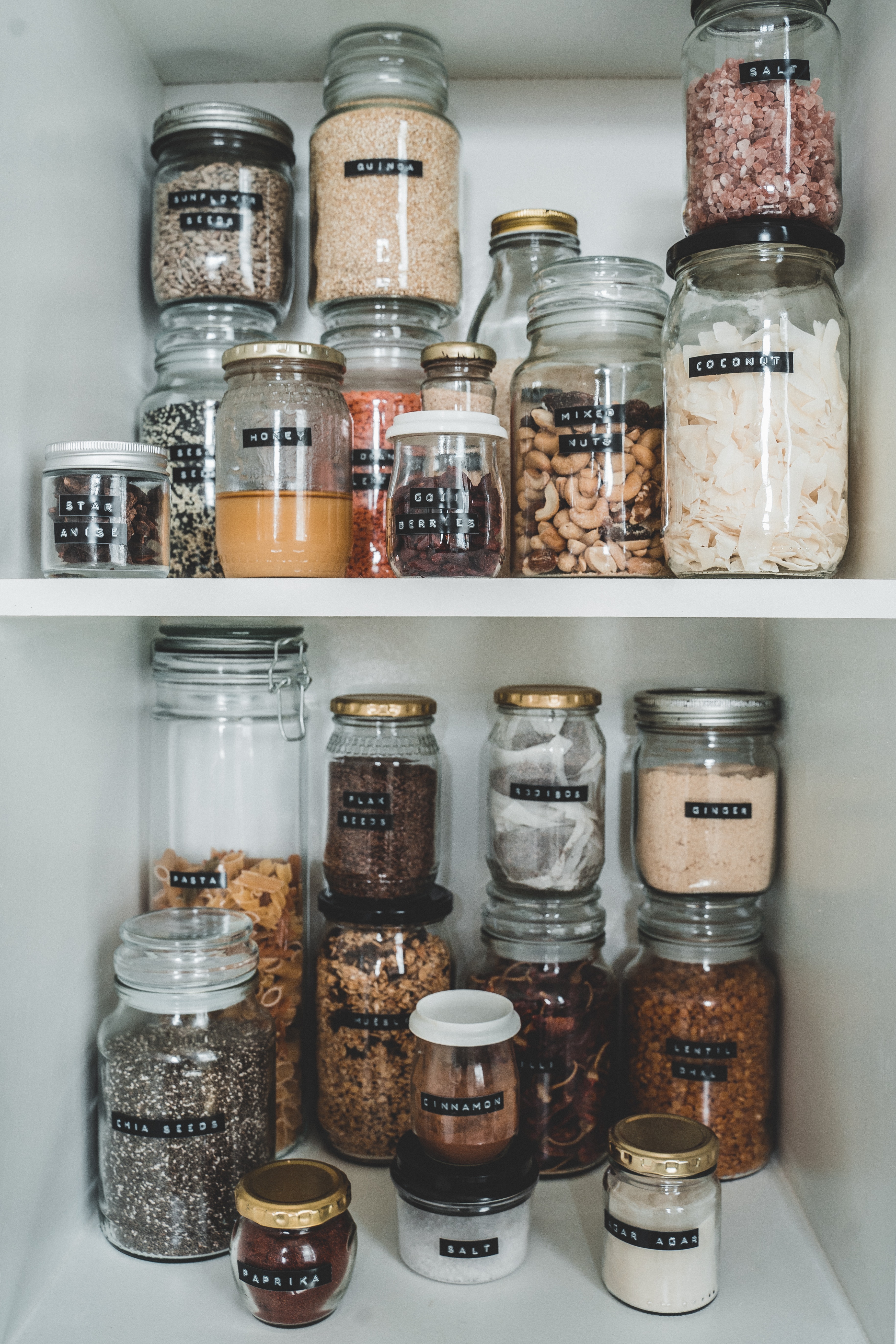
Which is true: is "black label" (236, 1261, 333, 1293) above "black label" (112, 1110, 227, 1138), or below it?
below

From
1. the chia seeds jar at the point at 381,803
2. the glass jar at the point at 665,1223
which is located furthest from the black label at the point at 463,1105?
the chia seeds jar at the point at 381,803

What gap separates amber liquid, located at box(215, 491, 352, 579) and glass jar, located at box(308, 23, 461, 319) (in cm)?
27

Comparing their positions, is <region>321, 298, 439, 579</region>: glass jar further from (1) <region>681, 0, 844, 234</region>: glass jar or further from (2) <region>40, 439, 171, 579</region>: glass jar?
(1) <region>681, 0, 844, 234</region>: glass jar

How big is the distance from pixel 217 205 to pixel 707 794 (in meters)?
0.78

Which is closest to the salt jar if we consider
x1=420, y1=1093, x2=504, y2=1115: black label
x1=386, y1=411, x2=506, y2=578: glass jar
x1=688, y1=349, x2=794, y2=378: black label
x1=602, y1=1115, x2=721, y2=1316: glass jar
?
x1=420, y1=1093, x2=504, y2=1115: black label

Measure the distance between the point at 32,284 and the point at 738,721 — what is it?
789 millimetres

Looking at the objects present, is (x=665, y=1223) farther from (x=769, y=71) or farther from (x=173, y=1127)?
(x=769, y=71)

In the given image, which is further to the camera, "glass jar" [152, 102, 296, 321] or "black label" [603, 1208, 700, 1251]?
"glass jar" [152, 102, 296, 321]

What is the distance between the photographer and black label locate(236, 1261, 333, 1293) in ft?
2.84

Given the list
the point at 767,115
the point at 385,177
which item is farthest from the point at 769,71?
the point at 385,177

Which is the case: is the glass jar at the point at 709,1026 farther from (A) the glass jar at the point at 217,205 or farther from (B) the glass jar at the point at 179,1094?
(A) the glass jar at the point at 217,205

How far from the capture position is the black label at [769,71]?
2.81 ft

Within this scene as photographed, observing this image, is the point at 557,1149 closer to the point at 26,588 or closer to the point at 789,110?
the point at 26,588

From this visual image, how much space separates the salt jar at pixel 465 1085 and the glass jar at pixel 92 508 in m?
0.48
